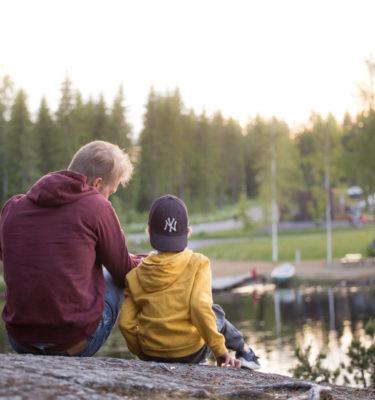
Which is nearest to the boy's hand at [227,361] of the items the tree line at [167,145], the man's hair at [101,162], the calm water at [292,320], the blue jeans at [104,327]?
the blue jeans at [104,327]

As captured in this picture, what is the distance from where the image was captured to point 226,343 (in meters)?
4.09

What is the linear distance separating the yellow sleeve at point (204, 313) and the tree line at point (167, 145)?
2919 cm

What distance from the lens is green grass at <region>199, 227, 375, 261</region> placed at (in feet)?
114

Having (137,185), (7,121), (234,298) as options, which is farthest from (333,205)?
(234,298)

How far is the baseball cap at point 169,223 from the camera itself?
12.7 ft

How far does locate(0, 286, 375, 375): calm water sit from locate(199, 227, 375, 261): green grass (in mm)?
8292

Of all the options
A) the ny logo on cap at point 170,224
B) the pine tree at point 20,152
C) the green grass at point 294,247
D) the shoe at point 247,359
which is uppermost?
the pine tree at point 20,152

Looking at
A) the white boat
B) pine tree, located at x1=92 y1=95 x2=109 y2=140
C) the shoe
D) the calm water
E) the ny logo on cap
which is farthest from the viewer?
pine tree, located at x1=92 y1=95 x2=109 y2=140

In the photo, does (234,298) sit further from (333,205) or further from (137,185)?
(333,205)

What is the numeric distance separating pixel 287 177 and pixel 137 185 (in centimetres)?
911

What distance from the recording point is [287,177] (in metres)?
38.1

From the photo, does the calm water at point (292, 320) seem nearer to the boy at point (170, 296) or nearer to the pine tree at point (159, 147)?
the boy at point (170, 296)

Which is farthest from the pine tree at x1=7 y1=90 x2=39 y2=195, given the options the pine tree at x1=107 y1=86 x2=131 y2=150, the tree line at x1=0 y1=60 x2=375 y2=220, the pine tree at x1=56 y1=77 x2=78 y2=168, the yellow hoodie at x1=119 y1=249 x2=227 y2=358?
the yellow hoodie at x1=119 y1=249 x2=227 y2=358

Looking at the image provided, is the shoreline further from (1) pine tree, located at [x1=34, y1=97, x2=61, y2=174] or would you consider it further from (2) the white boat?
(1) pine tree, located at [x1=34, y1=97, x2=61, y2=174]
